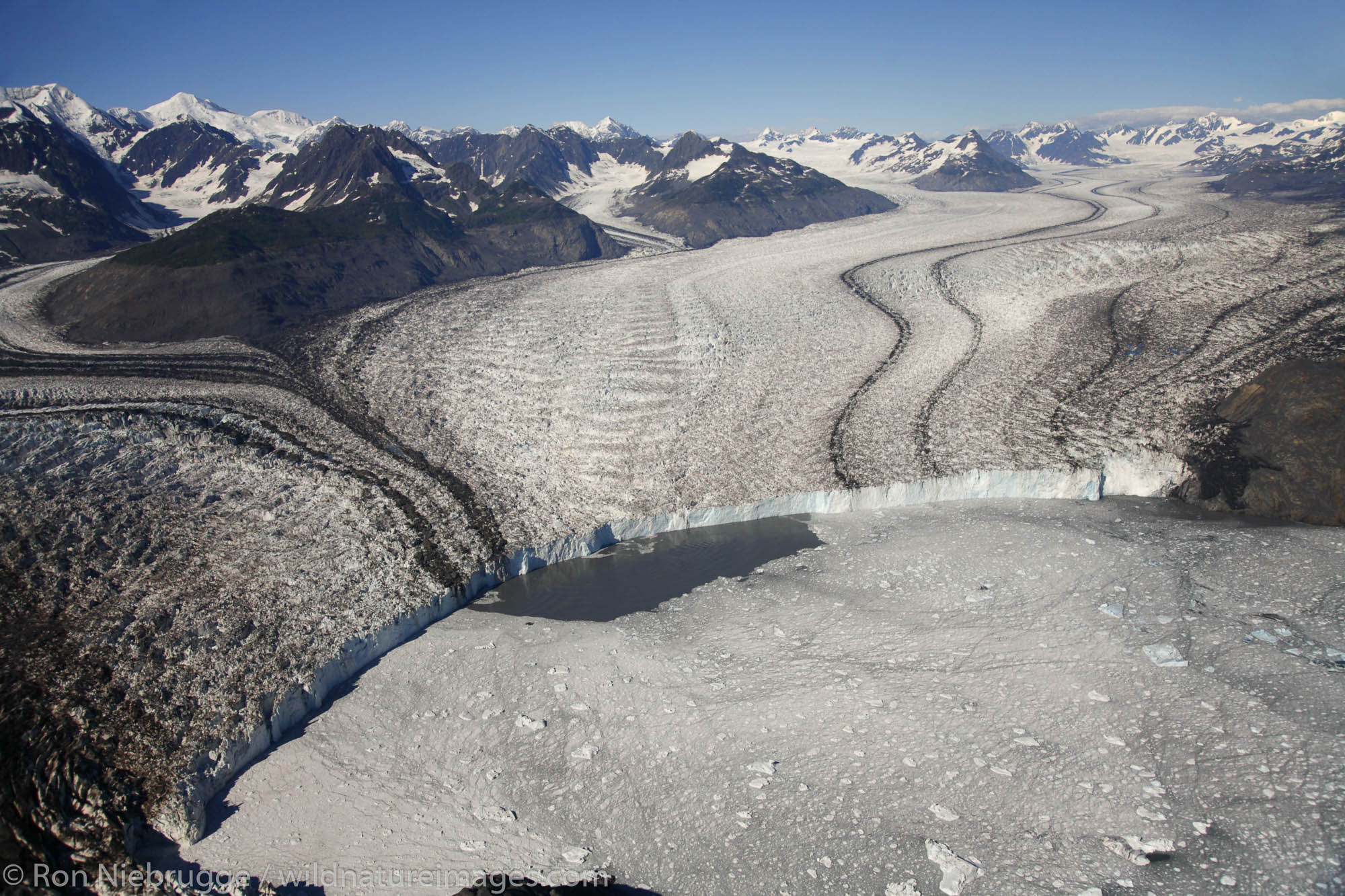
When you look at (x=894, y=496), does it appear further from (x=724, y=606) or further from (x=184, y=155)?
(x=184, y=155)

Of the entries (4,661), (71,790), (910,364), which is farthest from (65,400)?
(910,364)

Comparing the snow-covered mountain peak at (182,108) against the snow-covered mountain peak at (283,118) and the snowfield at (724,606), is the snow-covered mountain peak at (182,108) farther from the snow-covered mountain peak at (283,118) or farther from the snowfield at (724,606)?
the snowfield at (724,606)

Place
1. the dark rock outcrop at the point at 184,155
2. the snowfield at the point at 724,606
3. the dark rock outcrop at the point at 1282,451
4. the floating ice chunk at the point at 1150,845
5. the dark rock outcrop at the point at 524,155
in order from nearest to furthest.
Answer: the floating ice chunk at the point at 1150,845 → the snowfield at the point at 724,606 → the dark rock outcrop at the point at 1282,451 → the dark rock outcrop at the point at 184,155 → the dark rock outcrop at the point at 524,155

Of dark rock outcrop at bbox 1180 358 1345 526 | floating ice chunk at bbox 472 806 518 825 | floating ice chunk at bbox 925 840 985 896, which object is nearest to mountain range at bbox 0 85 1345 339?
floating ice chunk at bbox 472 806 518 825

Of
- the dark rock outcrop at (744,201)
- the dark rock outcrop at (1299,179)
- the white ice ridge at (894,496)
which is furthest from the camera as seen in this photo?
the dark rock outcrop at (1299,179)

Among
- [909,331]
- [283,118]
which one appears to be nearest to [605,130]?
[283,118]

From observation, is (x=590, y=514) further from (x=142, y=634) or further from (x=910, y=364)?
(x=910, y=364)

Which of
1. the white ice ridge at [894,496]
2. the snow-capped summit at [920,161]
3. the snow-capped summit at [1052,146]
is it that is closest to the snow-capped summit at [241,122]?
the snow-capped summit at [920,161]
